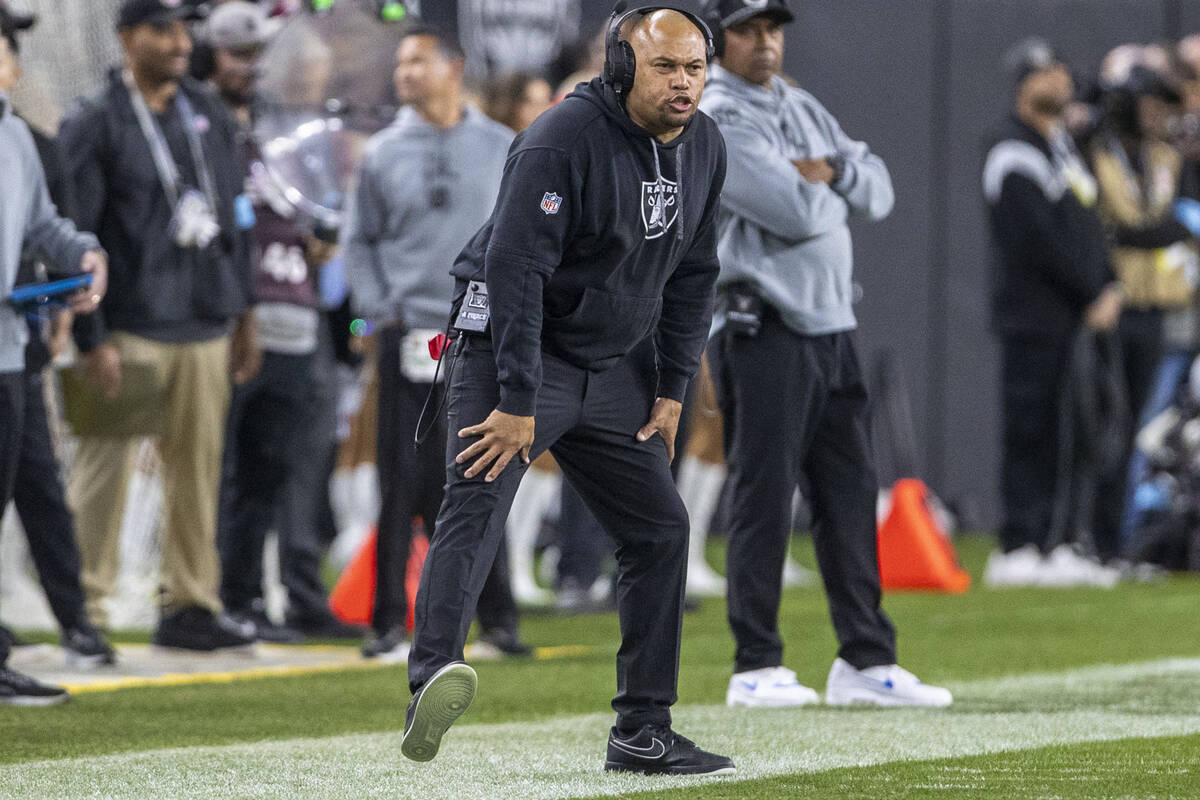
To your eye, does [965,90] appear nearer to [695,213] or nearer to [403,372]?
[403,372]

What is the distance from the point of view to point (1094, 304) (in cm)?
1039

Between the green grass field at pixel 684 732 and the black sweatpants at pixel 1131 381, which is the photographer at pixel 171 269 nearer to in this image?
the green grass field at pixel 684 732

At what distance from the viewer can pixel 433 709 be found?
3.97 m

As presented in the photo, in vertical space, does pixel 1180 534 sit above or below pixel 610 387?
below

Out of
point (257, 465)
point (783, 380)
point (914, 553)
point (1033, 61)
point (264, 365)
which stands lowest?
point (914, 553)

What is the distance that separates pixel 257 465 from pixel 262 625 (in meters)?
0.63

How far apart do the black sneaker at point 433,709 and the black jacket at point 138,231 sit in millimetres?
3317

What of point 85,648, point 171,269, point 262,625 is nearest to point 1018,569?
point 262,625

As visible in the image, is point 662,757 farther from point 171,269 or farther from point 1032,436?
point 1032,436

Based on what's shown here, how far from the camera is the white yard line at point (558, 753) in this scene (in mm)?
4156

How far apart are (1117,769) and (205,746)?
7.12ft

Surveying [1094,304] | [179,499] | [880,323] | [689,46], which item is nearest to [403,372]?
[179,499]

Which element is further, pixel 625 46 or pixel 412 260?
pixel 412 260

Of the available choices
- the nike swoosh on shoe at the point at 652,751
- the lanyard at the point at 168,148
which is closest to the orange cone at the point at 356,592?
the lanyard at the point at 168,148
